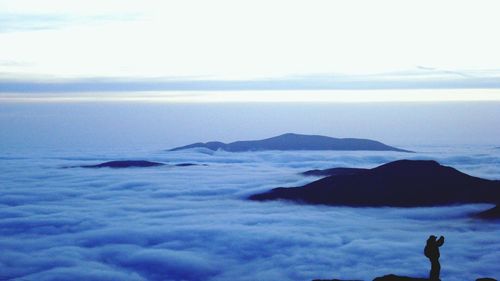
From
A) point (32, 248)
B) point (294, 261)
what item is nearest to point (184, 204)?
point (32, 248)

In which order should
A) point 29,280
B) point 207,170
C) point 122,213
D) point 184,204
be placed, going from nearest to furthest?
point 29,280
point 122,213
point 184,204
point 207,170

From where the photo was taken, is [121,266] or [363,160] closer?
[121,266]

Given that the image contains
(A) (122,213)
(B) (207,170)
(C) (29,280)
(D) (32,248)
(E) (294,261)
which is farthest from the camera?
(B) (207,170)

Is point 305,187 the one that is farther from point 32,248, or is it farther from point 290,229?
point 32,248

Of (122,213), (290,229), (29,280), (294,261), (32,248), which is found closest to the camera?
(29,280)

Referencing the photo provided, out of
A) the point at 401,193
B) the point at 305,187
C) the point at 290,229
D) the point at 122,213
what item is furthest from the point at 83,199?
the point at 401,193

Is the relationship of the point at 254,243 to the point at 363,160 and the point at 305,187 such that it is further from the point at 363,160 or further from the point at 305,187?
the point at 363,160
